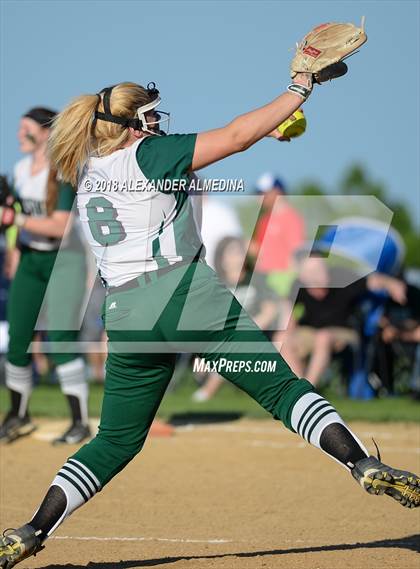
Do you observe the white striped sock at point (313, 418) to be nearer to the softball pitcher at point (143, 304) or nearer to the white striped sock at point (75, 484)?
the softball pitcher at point (143, 304)

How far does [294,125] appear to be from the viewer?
17.7 feet

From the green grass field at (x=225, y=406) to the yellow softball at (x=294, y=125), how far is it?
5.98m

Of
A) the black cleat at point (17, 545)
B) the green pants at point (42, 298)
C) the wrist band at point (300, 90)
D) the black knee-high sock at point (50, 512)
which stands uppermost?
the wrist band at point (300, 90)

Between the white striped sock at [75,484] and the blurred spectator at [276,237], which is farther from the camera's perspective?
the blurred spectator at [276,237]

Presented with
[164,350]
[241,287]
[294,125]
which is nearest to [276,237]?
[241,287]

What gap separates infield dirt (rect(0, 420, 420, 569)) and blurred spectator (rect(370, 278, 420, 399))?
382 cm

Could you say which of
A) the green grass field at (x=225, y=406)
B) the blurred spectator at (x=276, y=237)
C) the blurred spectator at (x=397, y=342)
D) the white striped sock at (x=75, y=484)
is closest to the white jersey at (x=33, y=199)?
the green grass field at (x=225, y=406)

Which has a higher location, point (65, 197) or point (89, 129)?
point (89, 129)

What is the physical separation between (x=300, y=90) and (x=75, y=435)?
211 inches

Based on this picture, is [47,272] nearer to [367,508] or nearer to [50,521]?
[367,508]

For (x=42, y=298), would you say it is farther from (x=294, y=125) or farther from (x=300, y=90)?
(x=300, y=90)

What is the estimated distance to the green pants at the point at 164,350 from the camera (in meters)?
4.81

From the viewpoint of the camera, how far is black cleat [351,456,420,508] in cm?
460

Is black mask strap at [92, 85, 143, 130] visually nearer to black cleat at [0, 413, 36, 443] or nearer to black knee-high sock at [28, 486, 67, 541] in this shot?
black knee-high sock at [28, 486, 67, 541]
